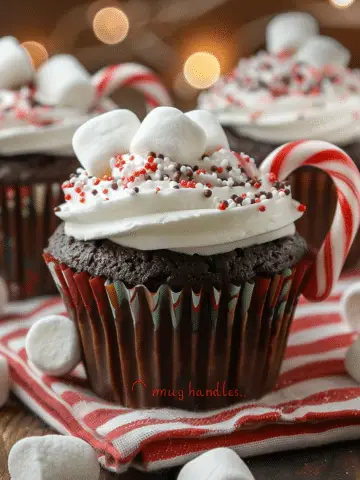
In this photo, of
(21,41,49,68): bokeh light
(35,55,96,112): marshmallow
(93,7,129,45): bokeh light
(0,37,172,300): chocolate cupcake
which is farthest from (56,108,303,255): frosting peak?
(93,7,129,45): bokeh light

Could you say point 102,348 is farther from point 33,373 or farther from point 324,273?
point 324,273

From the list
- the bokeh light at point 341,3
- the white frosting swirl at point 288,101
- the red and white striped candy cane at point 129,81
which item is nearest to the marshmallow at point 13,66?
the red and white striped candy cane at point 129,81

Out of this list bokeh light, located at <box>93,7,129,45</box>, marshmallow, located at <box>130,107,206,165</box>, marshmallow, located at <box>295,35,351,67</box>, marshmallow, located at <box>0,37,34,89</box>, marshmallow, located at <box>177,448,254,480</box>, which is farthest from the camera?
bokeh light, located at <box>93,7,129,45</box>

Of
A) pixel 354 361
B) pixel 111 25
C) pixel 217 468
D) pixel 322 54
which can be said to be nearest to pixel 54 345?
pixel 217 468

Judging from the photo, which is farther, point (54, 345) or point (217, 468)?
point (54, 345)

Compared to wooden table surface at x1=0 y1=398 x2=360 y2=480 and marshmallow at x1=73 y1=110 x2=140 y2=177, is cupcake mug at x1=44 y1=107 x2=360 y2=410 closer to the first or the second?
marshmallow at x1=73 y1=110 x2=140 y2=177

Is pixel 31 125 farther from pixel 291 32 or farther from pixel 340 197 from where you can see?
pixel 291 32

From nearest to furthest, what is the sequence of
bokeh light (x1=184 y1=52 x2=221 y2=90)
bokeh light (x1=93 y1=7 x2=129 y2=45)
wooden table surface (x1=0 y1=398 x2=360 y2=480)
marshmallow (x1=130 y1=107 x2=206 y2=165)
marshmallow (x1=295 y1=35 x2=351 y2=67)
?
wooden table surface (x1=0 y1=398 x2=360 y2=480) → marshmallow (x1=130 y1=107 x2=206 y2=165) → marshmallow (x1=295 y1=35 x2=351 y2=67) → bokeh light (x1=93 y1=7 x2=129 y2=45) → bokeh light (x1=184 y1=52 x2=221 y2=90)
